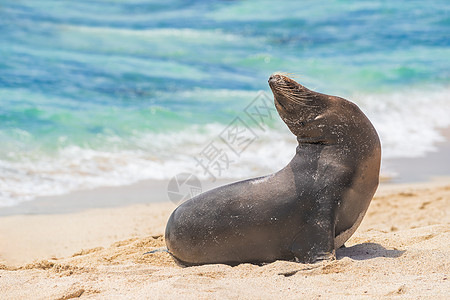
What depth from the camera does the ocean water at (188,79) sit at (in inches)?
340

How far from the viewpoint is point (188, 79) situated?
14312 mm

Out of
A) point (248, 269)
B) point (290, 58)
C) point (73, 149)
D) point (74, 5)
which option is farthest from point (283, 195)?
point (74, 5)

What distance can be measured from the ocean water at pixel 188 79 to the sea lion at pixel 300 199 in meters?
3.27

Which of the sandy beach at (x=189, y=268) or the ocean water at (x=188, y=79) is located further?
the ocean water at (x=188, y=79)

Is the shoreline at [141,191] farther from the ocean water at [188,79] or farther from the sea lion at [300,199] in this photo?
the sea lion at [300,199]

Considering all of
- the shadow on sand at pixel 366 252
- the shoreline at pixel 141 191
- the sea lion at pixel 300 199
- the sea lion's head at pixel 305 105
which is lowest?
the shoreline at pixel 141 191

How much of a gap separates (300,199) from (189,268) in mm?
831

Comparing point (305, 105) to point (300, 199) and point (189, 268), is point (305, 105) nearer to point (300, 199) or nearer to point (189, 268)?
point (300, 199)

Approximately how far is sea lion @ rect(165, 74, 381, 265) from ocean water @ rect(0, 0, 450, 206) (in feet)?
10.7

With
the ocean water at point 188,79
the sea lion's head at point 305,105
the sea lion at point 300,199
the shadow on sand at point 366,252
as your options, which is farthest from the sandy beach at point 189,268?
the ocean water at point 188,79

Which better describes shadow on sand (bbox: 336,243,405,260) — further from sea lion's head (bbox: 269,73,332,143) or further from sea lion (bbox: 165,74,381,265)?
sea lion's head (bbox: 269,73,332,143)

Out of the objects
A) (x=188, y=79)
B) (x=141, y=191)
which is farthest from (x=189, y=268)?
(x=188, y=79)

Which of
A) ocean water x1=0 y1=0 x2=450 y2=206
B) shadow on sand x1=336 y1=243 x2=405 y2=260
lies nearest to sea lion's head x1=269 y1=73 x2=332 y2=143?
shadow on sand x1=336 y1=243 x2=405 y2=260

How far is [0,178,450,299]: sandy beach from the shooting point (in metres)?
3.56
